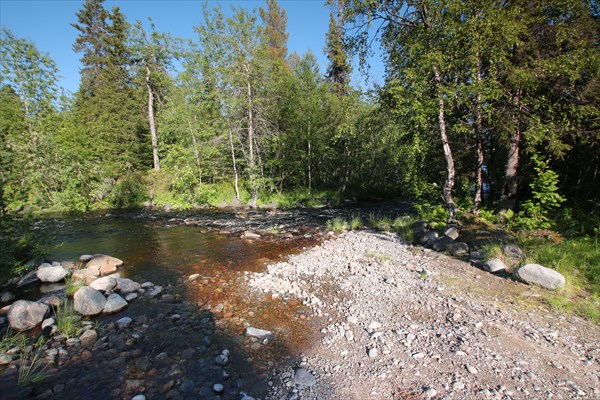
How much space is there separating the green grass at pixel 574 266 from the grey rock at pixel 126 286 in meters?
9.34

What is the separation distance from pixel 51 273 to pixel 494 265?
1201 cm

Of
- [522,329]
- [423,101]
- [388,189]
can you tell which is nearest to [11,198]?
[522,329]

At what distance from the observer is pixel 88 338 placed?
5.00 metres

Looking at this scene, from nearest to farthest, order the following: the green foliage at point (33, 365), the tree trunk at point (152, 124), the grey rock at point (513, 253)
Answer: the green foliage at point (33, 365) → the grey rock at point (513, 253) → the tree trunk at point (152, 124)

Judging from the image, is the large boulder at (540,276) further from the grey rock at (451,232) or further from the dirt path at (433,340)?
the grey rock at (451,232)

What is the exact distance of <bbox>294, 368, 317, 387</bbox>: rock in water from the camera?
386 cm

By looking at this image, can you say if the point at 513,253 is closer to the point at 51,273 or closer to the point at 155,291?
the point at 155,291

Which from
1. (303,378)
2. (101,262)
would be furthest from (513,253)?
(101,262)

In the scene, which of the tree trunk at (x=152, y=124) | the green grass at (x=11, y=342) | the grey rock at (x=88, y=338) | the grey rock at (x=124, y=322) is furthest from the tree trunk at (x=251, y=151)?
the green grass at (x=11, y=342)

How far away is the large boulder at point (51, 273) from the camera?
7.67 m

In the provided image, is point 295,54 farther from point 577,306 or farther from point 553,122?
point 577,306

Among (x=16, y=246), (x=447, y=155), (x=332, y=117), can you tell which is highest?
(x=332, y=117)

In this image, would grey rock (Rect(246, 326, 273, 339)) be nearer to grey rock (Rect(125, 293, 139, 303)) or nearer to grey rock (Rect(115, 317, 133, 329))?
grey rock (Rect(115, 317, 133, 329))

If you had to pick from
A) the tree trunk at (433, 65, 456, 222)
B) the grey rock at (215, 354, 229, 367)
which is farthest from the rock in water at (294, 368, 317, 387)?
the tree trunk at (433, 65, 456, 222)
